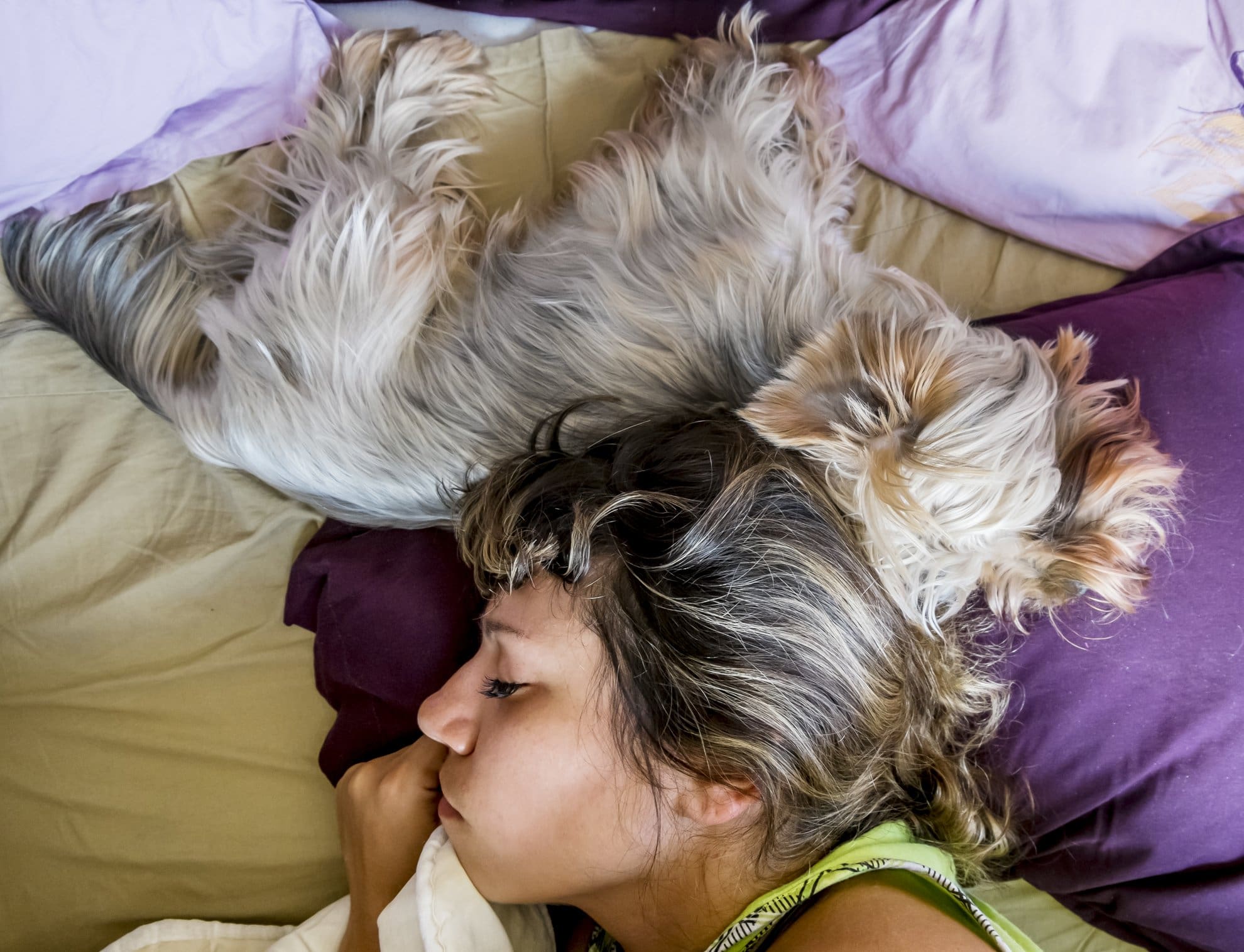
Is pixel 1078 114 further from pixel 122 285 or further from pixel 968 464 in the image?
pixel 122 285

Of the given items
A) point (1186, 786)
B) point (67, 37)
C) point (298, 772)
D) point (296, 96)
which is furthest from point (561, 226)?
point (1186, 786)

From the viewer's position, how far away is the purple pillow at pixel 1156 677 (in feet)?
4.04

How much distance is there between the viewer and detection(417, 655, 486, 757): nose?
1205 mm

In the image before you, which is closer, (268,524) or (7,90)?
(7,90)

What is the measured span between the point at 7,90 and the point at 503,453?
36.0 inches

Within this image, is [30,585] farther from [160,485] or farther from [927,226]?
[927,226]

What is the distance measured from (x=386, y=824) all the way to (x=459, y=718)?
269mm

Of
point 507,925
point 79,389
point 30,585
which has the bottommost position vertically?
point 507,925

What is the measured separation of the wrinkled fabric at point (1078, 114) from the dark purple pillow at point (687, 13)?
11 centimetres

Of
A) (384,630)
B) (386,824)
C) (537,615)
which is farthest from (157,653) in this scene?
(537,615)

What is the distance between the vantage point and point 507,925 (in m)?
1.38

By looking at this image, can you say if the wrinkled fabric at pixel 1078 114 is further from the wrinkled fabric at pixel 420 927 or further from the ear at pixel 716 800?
the wrinkled fabric at pixel 420 927

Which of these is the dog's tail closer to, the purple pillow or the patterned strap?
the purple pillow

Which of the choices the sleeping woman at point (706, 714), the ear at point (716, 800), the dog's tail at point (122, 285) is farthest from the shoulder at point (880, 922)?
the dog's tail at point (122, 285)
